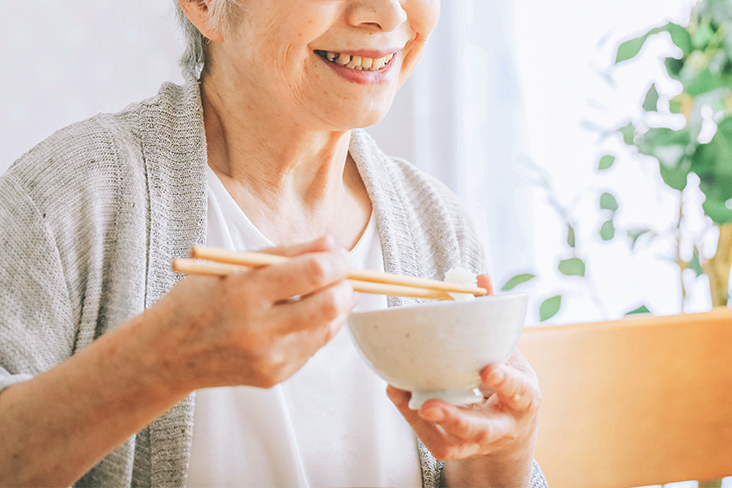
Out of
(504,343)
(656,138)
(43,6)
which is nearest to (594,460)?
(504,343)

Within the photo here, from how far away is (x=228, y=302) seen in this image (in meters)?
0.52

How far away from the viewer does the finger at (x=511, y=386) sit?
0.66 meters

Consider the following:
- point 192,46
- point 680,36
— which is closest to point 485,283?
point 192,46

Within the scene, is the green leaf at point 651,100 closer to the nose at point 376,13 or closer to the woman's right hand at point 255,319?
the nose at point 376,13

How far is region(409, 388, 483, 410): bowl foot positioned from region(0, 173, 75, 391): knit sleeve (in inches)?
18.4

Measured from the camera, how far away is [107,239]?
921mm

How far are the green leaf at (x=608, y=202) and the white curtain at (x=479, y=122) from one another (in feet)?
1.62

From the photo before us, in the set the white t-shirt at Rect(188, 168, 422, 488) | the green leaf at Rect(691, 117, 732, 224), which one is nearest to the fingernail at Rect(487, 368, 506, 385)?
the white t-shirt at Rect(188, 168, 422, 488)

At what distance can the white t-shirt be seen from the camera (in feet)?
3.03

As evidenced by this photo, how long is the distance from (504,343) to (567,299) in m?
1.77

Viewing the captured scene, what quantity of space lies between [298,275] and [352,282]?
0.38 feet

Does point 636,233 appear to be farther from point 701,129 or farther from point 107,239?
point 107,239

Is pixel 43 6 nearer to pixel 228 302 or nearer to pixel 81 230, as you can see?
pixel 81 230

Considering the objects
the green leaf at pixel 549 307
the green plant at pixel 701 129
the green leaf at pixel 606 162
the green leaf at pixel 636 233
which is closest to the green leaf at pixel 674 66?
the green plant at pixel 701 129
